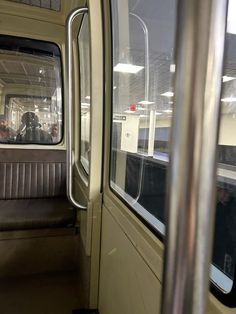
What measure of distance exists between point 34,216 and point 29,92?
126 centimetres

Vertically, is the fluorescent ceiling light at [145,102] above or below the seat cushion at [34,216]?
above

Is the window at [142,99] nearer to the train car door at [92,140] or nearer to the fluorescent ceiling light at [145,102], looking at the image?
the fluorescent ceiling light at [145,102]

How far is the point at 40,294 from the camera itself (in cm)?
191

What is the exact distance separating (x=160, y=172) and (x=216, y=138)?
2.01 ft

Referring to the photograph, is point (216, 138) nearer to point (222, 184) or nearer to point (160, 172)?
point (222, 184)

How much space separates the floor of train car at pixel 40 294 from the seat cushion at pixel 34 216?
0.42 m

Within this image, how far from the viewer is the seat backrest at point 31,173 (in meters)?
2.60

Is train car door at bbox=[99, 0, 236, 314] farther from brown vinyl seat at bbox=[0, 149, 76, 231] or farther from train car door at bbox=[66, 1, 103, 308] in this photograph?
brown vinyl seat at bbox=[0, 149, 76, 231]

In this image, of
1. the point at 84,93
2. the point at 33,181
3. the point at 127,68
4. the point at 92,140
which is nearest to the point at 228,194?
the point at 127,68

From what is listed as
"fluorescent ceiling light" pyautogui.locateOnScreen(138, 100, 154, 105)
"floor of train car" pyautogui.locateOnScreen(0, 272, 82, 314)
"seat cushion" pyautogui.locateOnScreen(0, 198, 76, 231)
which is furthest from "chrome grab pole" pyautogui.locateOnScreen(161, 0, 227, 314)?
"seat cushion" pyautogui.locateOnScreen(0, 198, 76, 231)

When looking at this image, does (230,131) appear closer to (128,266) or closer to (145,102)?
(145,102)

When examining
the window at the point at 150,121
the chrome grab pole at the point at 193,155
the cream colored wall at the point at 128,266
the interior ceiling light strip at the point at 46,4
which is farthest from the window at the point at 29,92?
the chrome grab pole at the point at 193,155

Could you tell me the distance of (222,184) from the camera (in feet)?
1.68

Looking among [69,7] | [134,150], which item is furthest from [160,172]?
[69,7]
